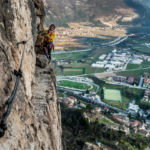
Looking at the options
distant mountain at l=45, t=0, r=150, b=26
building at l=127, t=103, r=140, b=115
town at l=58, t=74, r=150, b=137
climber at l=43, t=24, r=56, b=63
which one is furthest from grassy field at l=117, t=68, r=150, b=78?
distant mountain at l=45, t=0, r=150, b=26

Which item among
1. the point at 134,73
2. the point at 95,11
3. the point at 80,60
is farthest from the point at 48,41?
A: the point at 95,11

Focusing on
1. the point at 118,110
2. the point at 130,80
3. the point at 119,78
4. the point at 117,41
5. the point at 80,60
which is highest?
the point at 117,41

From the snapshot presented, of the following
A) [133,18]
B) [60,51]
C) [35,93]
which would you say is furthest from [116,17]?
[35,93]

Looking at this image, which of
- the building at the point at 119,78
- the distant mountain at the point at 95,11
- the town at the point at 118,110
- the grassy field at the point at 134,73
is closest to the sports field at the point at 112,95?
the town at the point at 118,110

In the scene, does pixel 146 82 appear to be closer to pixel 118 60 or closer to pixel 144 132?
pixel 118 60

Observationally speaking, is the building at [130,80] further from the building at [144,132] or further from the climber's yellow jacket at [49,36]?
the climber's yellow jacket at [49,36]
